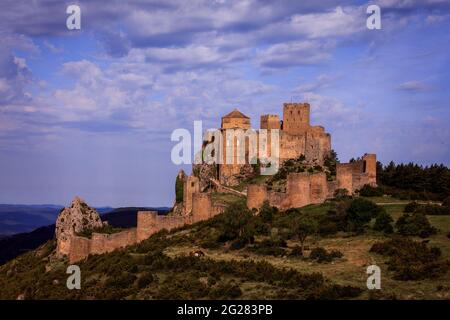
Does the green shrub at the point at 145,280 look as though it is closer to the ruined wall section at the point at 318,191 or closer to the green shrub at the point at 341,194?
the ruined wall section at the point at 318,191

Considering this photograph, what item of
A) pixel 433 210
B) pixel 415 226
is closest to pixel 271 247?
pixel 415 226

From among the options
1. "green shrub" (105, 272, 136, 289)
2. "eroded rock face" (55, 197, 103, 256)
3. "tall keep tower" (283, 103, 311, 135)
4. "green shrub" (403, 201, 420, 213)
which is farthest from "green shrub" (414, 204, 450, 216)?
"eroded rock face" (55, 197, 103, 256)

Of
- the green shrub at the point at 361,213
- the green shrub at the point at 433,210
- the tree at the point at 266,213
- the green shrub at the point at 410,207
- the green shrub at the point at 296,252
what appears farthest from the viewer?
the tree at the point at 266,213

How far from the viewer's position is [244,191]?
66.6 m

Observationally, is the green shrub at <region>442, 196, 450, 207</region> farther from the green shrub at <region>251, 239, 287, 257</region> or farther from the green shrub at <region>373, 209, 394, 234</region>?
the green shrub at <region>251, 239, 287, 257</region>

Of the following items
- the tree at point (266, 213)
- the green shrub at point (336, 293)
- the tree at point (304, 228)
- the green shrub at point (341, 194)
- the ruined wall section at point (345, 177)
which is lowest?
the green shrub at point (336, 293)

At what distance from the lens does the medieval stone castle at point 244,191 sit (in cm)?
5431

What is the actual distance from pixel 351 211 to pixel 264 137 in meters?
24.2

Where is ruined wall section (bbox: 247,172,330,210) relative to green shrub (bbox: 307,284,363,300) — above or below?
above

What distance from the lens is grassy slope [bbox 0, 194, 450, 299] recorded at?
116 feet

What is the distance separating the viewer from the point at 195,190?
61000mm

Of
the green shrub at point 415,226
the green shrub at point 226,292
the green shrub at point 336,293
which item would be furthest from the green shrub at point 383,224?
the green shrub at point 336,293

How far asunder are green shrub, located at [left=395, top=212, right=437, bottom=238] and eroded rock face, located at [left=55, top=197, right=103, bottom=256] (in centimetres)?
2406
